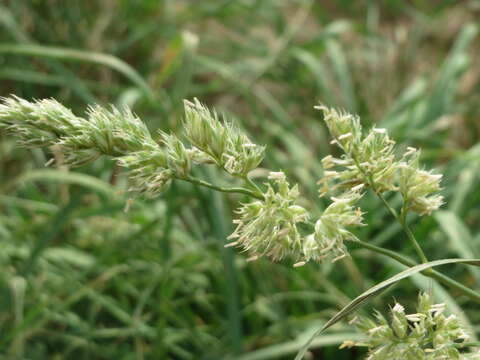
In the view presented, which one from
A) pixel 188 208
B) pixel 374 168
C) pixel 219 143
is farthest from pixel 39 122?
pixel 188 208

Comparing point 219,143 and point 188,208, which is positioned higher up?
point 188,208

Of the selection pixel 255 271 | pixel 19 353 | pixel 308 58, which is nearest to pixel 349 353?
pixel 255 271

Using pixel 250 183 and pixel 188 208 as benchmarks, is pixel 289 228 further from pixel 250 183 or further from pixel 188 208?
pixel 188 208

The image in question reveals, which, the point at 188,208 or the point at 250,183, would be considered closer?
the point at 250,183

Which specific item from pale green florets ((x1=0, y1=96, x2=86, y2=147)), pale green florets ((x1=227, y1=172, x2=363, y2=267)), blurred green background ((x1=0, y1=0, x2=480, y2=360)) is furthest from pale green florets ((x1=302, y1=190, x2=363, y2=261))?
blurred green background ((x1=0, y1=0, x2=480, y2=360))

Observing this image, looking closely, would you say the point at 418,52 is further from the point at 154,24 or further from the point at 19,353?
the point at 19,353

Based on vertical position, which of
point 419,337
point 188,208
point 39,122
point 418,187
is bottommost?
point 419,337

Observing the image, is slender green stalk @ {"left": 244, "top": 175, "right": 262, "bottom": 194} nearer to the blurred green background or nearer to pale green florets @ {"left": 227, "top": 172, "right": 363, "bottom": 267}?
pale green florets @ {"left": 227, "top": 172, "right": 363, "bottom": 267}
